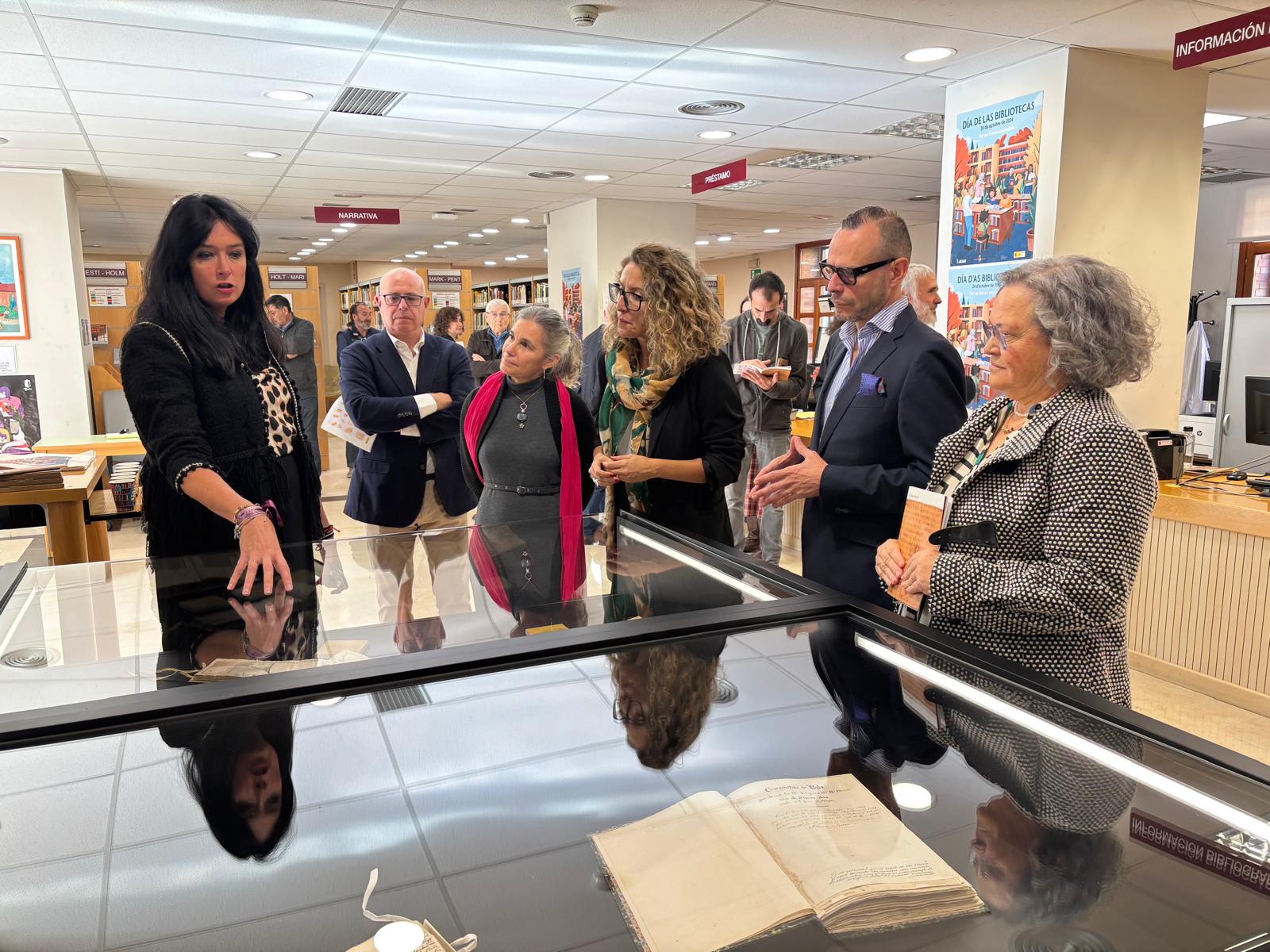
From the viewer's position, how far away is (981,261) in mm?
4859

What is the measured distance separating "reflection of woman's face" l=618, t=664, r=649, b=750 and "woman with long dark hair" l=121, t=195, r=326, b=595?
79 cm

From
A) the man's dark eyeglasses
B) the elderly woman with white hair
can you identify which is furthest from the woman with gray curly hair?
the elderly woman with white hair

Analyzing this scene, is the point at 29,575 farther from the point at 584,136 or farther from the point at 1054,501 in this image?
the point at 584,136

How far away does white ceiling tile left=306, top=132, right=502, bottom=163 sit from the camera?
6277mm

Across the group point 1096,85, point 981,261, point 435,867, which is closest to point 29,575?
point 435,867

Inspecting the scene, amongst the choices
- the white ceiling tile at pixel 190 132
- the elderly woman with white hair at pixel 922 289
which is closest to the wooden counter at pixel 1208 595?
the elderly woman with white hair at pixel 922 289

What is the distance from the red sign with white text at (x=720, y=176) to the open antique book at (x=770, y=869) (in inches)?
256

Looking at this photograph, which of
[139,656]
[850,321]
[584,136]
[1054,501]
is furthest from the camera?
[584,136]

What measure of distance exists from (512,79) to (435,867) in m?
4.71

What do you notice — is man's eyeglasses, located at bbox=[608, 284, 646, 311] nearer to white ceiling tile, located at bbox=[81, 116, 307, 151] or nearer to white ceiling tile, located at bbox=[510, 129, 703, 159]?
white ceiling tile, located at bbox=[510, 129, 703, 159]

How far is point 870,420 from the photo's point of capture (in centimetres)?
219

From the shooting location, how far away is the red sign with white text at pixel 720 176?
6914 millimetres

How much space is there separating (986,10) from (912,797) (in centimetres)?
388

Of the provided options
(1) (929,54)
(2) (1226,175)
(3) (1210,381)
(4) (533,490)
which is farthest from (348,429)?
(2) (1226,175)
